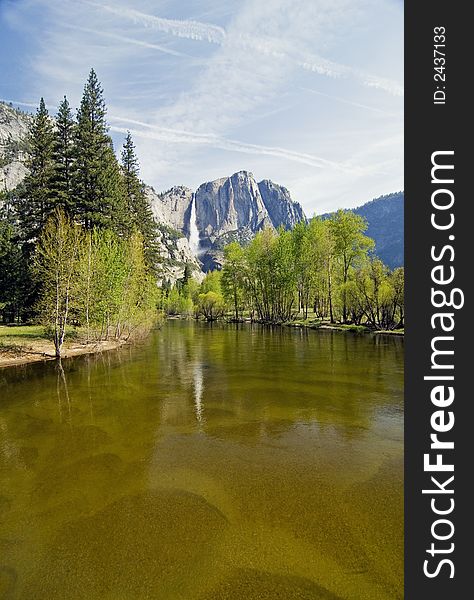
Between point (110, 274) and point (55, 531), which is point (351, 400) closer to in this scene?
point (55, 531)

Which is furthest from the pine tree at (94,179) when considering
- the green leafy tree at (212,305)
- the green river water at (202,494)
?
the green leafy tree at (212,305)

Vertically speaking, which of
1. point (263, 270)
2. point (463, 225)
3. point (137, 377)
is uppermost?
point (263, 270)

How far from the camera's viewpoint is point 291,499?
288 inches

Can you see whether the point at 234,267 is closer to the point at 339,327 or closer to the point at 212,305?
the point at 212,305

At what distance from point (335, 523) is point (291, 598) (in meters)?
2.03

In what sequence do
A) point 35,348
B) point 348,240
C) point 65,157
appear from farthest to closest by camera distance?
point 348,240 < point 65,157 < point 35,348

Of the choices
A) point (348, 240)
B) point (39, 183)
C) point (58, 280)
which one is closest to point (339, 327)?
point (348, 240)

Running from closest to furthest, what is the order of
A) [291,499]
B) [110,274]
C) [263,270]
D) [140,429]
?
1. [291,499]
2. [140,429]
3. [110,274]
4. [263,270]

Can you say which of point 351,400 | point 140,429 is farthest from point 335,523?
point 351,400

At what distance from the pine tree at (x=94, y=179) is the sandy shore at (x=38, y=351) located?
1736cm

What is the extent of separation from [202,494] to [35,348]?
26507mm

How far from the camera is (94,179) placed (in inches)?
1767

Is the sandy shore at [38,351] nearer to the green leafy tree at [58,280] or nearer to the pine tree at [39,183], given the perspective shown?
the green leafy tree at [58,280]

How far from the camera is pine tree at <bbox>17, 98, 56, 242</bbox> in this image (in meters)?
43.0
